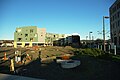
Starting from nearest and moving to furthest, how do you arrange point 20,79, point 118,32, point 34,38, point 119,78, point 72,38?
point 20,79 → point 119,78 → point 72,38 → point 118,32 → point 34,38

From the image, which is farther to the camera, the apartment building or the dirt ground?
the apartment building

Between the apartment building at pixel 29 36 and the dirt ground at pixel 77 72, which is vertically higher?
the apartment building at pixel 29 36

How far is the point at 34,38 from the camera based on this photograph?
92125mm

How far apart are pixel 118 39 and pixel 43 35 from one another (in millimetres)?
46828

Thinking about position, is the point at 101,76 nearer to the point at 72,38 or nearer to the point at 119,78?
the point at 119,78

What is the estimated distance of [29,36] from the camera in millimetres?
93500

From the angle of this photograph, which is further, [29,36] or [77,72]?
[29,36]

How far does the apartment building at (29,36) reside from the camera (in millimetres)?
91625

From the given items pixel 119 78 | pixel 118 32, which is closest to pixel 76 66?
pixel 119 78

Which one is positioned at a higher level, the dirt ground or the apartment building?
the apartment building

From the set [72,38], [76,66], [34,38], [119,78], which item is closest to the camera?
[119,78]

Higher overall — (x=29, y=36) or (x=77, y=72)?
(x=29, y=36)

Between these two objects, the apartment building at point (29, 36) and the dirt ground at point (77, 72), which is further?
the apartment building at point (29, 36)

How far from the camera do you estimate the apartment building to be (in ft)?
301
